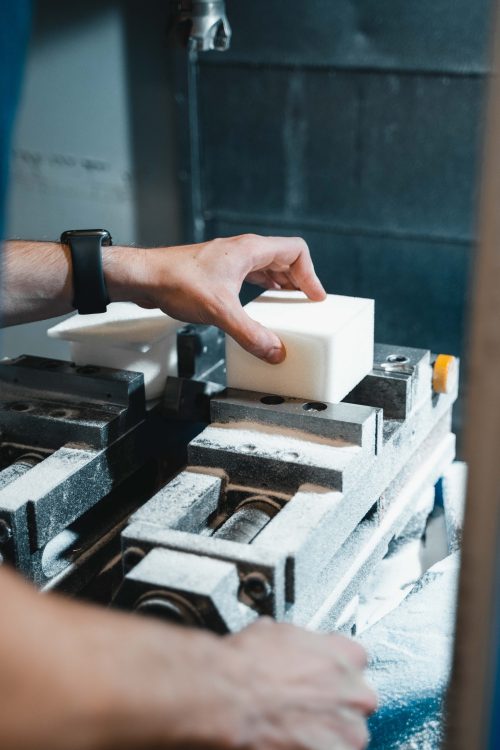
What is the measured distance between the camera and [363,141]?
2.85 m

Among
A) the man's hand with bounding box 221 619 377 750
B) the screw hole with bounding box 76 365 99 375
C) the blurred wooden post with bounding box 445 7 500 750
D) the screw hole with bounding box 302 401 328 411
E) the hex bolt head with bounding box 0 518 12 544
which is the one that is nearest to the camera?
the blurred wooden post with bounding box 445 7 500 750

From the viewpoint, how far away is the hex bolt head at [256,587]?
2.72 ft

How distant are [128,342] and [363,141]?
6.08 feet

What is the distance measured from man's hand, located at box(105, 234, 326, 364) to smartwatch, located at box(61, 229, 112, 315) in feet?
0.06

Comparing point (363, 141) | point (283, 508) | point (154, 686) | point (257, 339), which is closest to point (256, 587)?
point (283, 508)

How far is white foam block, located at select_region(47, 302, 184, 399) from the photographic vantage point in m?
1.22

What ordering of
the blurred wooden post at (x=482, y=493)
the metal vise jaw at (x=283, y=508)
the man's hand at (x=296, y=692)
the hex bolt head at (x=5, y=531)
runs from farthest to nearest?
the hex bolt head at (x=5, y=531)
the metal vise jaw at (x=283, y=508)
the man's hand at (x=296, y=692)
the blurred wooden post at (x=482, y=493)

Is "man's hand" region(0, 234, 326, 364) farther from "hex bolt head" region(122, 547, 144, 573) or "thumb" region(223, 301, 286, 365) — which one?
"hex bolt head" region(122, 547, 144, 573)

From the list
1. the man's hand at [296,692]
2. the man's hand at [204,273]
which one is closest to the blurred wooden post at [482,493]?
the man's hand at [296,692]

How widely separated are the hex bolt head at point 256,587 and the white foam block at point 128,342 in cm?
44

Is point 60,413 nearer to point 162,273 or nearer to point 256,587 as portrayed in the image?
point 162,273

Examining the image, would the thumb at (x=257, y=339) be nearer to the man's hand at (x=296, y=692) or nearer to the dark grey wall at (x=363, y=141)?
the man's hand at (x=296, y=692)

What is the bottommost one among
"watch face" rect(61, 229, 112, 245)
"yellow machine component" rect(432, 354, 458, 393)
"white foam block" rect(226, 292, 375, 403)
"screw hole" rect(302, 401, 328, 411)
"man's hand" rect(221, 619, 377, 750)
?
"man's hand" rect(221, 619, 377, 750)

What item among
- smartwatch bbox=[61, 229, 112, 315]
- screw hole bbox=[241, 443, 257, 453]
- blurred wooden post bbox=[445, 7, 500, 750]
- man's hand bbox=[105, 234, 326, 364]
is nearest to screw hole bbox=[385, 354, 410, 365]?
man's hand bbox=[105, 234, 326, 364]
